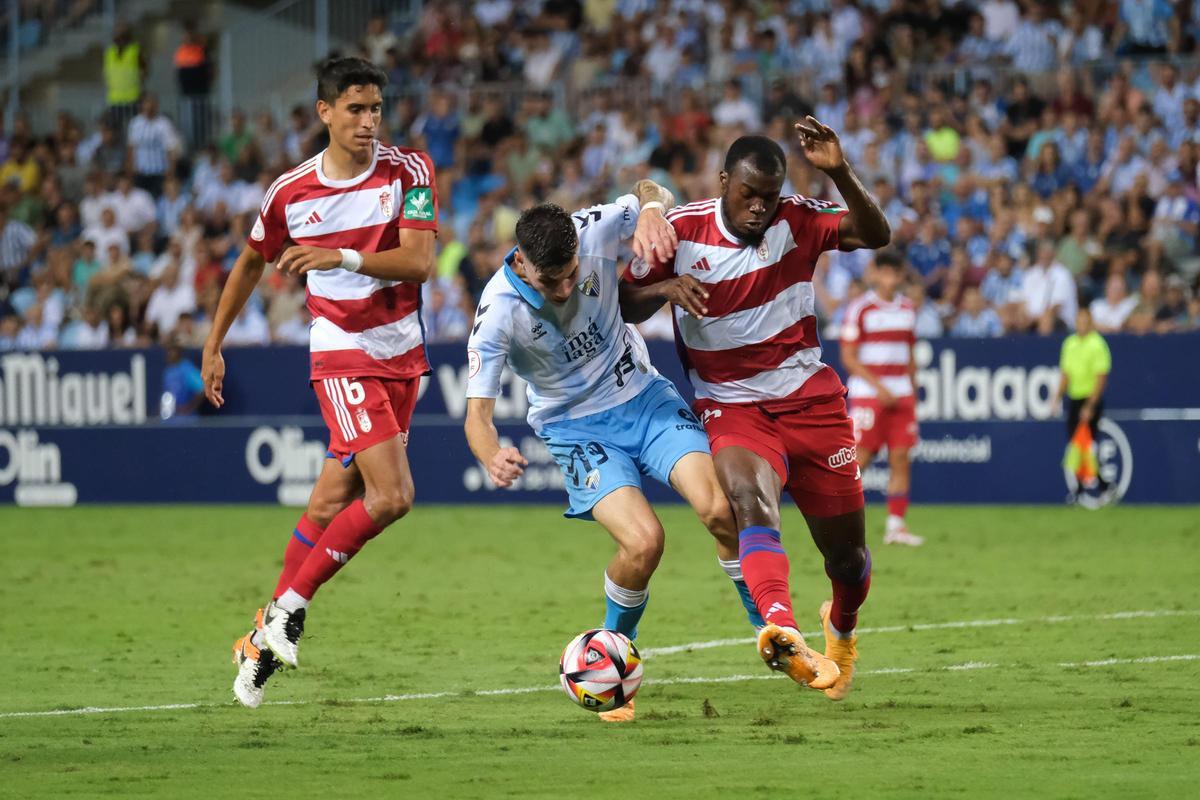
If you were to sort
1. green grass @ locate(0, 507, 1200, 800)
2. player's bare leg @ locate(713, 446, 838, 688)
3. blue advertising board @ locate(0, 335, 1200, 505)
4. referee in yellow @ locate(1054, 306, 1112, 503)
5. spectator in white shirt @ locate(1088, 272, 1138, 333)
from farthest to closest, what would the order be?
spectator in white shirt @ locate(1088, 272, 1138, 333), blue advertising board @ locate(0, 335, 1200, 505), referee in yellow @ locate(1054, 306, 1112, 503), player's bare leg @ locate(713, 446, 838, 688), green grass @ locate(0, 507, 1200, 800)

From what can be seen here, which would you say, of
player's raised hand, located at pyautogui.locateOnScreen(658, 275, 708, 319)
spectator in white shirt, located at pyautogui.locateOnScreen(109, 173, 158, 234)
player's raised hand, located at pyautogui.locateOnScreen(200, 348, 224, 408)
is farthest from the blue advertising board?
player's raised hand, located at pyautogui.locateOnScreen(658, 275, 708, 319)

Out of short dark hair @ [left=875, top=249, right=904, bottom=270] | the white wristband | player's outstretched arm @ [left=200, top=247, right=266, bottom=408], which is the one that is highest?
the white wristband

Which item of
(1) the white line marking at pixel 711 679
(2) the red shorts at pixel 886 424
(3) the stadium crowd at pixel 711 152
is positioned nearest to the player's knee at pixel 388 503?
(1) the white line marking at pixel 711 679

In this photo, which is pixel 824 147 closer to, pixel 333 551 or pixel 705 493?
pixel 705 493

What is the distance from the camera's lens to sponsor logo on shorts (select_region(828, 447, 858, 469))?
8164 millimetres

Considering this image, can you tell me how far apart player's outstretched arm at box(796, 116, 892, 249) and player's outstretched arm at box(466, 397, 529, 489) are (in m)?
1.70

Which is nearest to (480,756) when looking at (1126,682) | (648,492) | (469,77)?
(1126,682)

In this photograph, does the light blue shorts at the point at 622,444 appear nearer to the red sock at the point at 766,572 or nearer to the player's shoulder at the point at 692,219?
the red sock at the point at 766,572

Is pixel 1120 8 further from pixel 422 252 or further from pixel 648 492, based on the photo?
pixel 422 252

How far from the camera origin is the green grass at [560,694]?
260 inches

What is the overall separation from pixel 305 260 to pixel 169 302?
16.7 m

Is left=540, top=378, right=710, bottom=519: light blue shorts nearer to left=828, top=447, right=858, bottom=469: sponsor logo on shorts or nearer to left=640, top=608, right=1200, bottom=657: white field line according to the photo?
left=828, top=447, right=858, bottom=469: sponsor logo on shorts

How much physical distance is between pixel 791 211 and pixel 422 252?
5.71ft

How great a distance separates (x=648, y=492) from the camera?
20.4 meters
